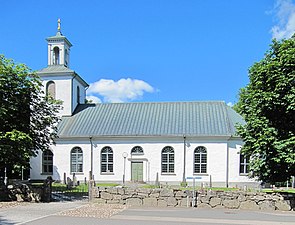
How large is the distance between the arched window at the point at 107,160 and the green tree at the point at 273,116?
19.1 metres

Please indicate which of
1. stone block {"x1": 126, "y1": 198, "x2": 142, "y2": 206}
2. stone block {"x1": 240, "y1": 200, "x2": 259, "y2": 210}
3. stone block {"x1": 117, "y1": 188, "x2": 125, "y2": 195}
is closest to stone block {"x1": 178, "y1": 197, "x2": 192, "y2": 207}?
stone block {"x1": 126, "y1": 198, "x2": 142, "y2": 206}

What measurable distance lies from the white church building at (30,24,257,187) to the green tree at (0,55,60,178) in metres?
13.8

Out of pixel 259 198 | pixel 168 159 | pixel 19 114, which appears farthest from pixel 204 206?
pixel 168 159

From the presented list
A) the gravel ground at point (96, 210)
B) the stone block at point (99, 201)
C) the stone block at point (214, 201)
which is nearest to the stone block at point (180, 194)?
the stone block at point (214, 201)

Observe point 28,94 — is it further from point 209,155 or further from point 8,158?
point 209,155

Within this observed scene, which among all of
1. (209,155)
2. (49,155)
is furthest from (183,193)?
(49,155)

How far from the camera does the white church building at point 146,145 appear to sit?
103 ft

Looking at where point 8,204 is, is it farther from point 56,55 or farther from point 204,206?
point 56,55

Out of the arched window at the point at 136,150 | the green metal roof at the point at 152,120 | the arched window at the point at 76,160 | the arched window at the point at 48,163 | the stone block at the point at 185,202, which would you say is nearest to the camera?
the stone block at the point at 185,202

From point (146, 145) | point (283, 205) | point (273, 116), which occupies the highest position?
point (273, 116)

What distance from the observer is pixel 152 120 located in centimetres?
3397

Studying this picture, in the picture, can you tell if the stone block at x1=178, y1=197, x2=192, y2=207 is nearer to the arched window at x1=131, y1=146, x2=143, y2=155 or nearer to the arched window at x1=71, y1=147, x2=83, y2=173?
the arched window at x1=131, y1=146, x2=143, y2=155

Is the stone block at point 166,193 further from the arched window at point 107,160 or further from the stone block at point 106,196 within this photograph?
the arched window at point 107,160

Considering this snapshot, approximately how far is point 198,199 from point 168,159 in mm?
16495
